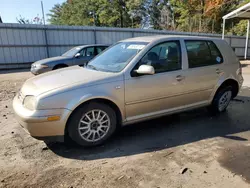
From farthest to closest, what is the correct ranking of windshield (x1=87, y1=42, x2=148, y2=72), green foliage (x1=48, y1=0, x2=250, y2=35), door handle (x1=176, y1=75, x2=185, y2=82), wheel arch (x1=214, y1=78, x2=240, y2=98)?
green foliage (x1=48, y1=0, x2=250, y2=35)
wheel arch (x1=214, y1=78, x2=240, y2=98)
door handle (x1=176, y1=75, x2=185, y2=82)
windshield (x1=87, y1=42, x2=148, y2=72)

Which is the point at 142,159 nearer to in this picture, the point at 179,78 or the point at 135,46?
the point at 179,78

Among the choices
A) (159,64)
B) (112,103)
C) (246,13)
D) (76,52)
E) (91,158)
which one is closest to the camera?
(91,158)

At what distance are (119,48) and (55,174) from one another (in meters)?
2.50

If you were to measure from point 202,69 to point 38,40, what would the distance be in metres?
12.5

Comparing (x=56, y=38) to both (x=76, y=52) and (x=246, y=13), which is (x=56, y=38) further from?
(x=246, y=13)

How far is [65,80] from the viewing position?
11.5 ft

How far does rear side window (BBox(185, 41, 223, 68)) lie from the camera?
434cm

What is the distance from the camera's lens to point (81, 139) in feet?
11.3

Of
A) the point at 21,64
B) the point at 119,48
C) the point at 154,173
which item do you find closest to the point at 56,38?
the point at 21,64

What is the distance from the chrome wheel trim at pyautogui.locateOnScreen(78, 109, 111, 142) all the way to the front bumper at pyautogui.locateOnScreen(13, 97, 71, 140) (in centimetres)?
29

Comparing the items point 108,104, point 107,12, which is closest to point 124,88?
point 108,104

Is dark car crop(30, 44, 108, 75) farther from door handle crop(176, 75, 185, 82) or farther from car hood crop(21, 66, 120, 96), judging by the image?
door handle crop(176, 75, 185, 82)

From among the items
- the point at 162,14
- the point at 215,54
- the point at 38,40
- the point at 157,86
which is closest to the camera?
the point at 157,86

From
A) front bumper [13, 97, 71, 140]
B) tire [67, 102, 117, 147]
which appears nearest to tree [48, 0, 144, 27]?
tire [67, 102, 117, 147]
